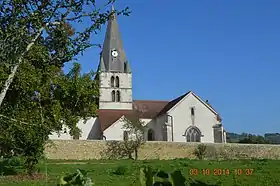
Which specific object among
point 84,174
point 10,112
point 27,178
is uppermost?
point 10,112

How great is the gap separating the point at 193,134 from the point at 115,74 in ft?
56.0

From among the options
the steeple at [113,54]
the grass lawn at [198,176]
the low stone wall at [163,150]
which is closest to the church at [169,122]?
the steeple at [113,54]

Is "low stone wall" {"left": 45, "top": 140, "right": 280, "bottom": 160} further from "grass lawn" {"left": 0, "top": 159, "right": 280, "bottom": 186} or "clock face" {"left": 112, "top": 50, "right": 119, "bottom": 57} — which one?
"clock face" {"left": 112, "top": 50, "right": 119, "bottom": 57}

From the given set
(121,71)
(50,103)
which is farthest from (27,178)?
(121,71)

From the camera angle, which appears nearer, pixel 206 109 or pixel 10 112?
pixel 10 112

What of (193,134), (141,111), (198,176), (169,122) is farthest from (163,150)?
(198,176)

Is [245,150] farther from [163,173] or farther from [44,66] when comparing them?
[163,173]

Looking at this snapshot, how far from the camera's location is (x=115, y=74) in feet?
214

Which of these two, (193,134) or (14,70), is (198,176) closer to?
(14,70)

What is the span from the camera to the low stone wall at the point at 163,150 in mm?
39125

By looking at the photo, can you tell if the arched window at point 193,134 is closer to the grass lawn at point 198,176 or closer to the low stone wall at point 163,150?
the low stone wall at point 163,150

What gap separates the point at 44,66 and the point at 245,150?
38.8 metres

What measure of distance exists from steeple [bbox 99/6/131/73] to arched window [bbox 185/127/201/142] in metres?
15.9

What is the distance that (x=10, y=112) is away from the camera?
1102cm
